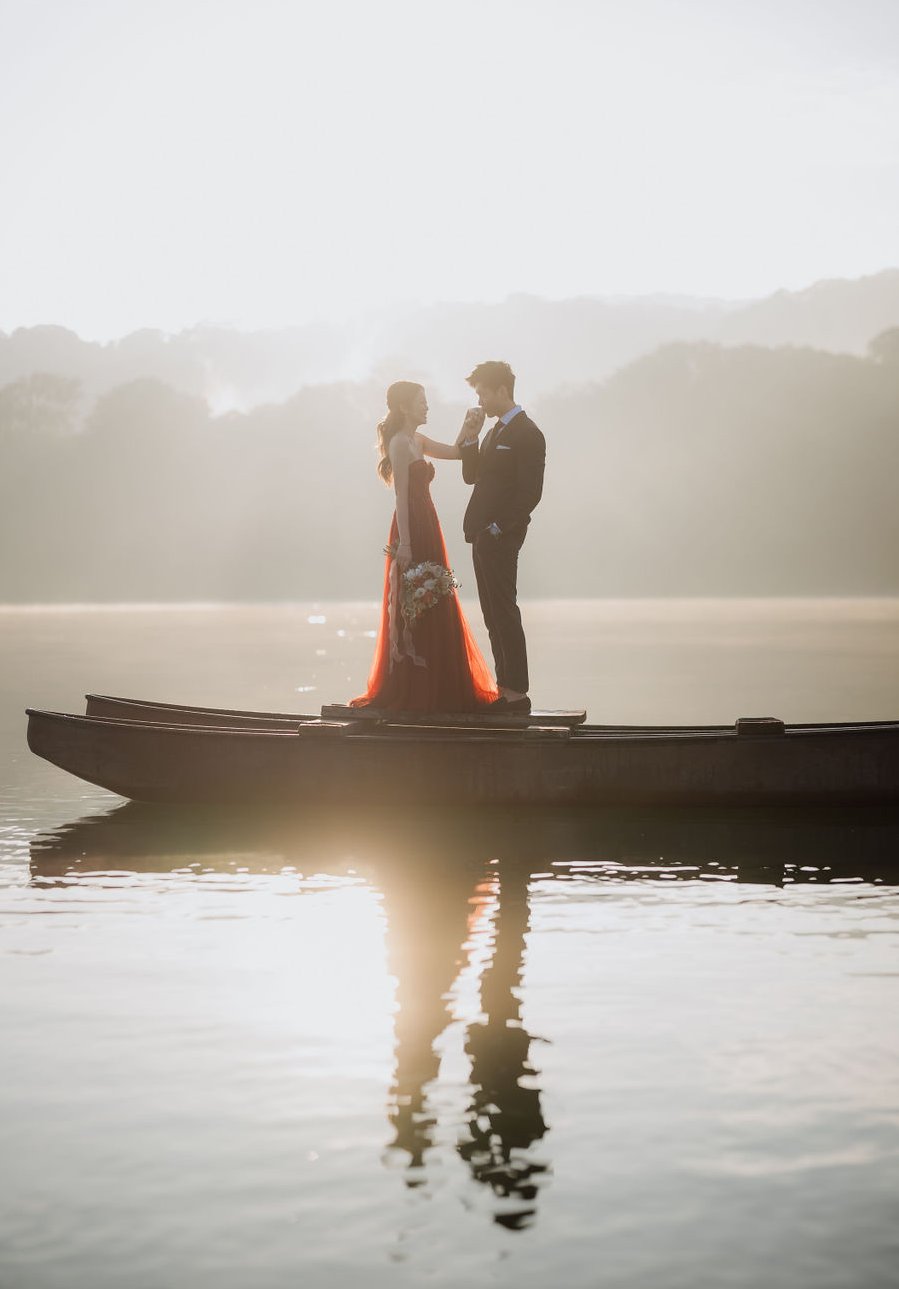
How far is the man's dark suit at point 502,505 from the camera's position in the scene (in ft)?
39.2

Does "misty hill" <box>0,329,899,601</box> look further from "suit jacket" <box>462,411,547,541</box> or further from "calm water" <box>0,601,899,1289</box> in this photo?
→ "calm water" <box>0,601,899,1289</box>

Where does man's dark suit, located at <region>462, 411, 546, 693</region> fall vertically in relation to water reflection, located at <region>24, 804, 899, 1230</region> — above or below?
above

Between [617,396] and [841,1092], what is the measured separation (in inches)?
5716

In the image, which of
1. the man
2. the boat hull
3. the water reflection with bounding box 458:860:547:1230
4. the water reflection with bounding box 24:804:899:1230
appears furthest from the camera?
the man

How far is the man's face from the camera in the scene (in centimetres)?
1191

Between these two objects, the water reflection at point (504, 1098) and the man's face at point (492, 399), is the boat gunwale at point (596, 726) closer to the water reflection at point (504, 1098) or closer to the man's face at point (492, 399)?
the man's face at point (492, 399)

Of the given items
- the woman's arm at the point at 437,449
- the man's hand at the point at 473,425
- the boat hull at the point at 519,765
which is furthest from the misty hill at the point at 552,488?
the man's hand at the point at 473,425

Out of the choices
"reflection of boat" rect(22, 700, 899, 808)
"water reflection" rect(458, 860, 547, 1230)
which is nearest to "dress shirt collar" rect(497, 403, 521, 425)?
"reflection of boat" rect(22, 700, 899, 808)

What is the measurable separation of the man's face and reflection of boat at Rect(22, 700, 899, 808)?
224cm

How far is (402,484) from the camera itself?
Answer: 472 inches

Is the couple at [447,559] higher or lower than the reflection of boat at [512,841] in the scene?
higher

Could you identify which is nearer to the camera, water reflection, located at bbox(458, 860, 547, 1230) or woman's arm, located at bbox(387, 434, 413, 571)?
water reflection, located at bbox(458, 860, 547, 1230)

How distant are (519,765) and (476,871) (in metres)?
1.59

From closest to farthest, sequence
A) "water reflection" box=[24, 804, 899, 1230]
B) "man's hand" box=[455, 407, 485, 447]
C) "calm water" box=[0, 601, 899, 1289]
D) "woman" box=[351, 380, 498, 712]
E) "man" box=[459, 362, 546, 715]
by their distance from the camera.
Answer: "calm water" box=[0, 601, 899, 1289] → "water reflection" box=[24, 804, 899, 1230] → "man's hand" box=[455, 407, 485, 447] → "man" box=[459, 362, 546, 715] → "woman" box=[351, 380, 498, 712]
